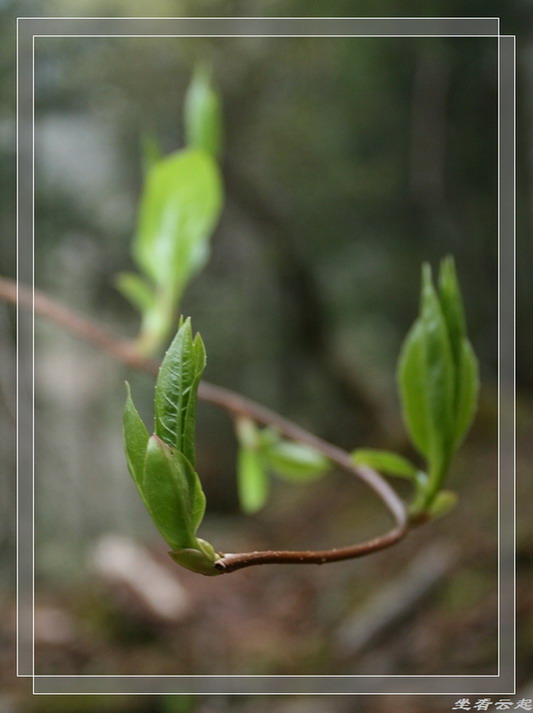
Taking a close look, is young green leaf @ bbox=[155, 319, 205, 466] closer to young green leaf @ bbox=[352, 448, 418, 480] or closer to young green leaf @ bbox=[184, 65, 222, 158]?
young green leaf @ bbox=[352, 448, 418, 480]

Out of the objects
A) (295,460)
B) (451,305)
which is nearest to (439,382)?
(451,305)

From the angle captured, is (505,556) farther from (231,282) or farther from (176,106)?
(176,106)

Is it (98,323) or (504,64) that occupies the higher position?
(504,64)

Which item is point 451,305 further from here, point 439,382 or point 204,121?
point 204,121

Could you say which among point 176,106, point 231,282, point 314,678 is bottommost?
point 314,678

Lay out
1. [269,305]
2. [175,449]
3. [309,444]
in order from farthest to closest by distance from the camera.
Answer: [269,305] < [309,444] < [175,449]

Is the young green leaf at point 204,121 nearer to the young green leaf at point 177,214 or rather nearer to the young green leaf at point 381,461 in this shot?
the young green leaf at point 177,214

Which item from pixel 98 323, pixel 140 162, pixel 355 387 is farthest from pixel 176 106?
pixel 355 387
